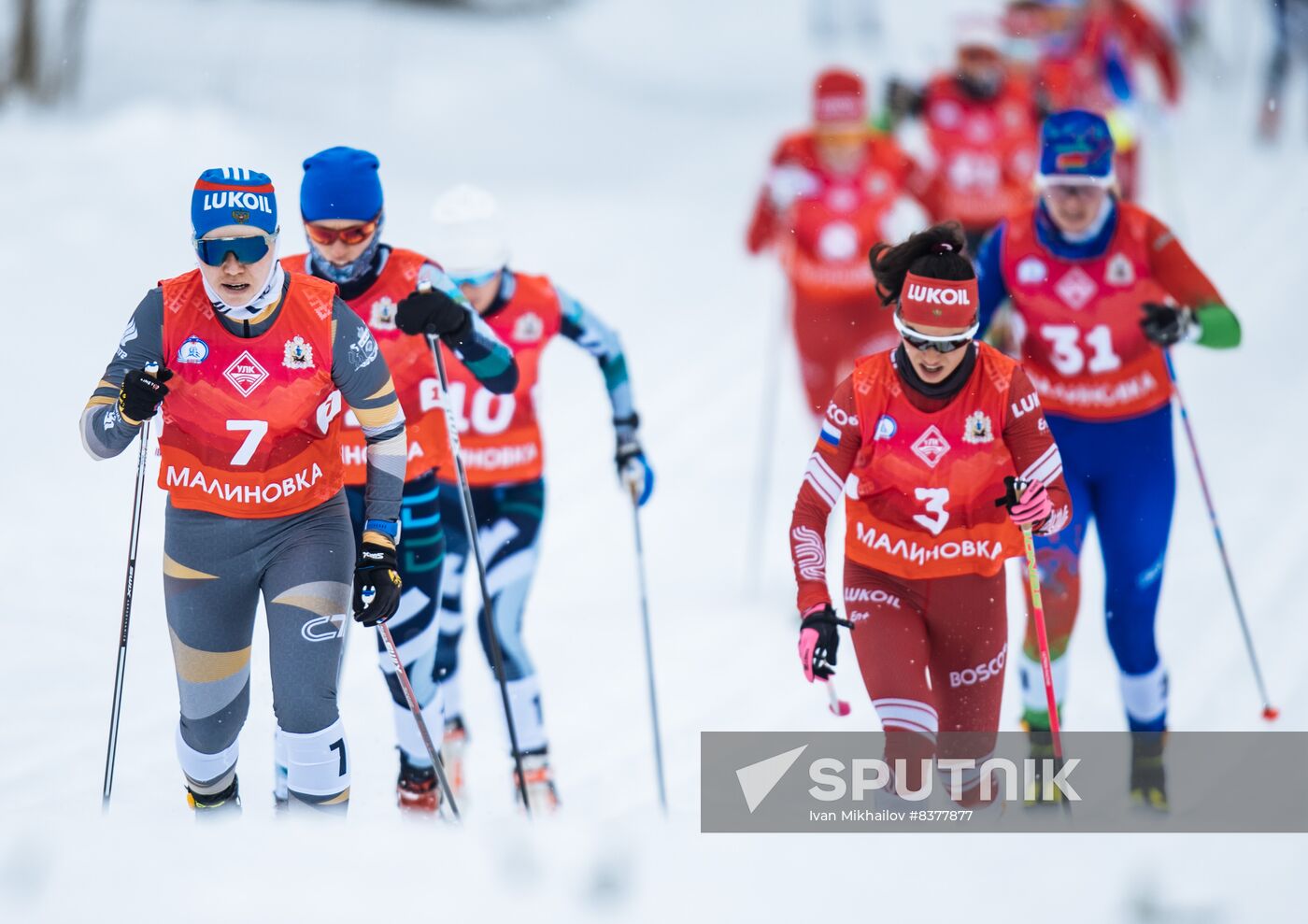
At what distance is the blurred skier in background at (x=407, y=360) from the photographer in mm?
5020

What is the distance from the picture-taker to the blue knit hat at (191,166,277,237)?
4270 millimetres

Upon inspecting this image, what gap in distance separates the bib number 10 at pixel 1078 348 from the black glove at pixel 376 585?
2.61m

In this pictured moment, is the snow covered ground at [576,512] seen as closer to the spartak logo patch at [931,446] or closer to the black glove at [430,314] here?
the spartak logo patch at [931,446]

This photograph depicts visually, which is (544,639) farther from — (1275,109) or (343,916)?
(1275,109)

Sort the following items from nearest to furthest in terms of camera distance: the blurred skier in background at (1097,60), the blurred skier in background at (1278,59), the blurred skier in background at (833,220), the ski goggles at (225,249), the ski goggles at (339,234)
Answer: the ski goggles at (225,249), the ski goggles at (339,234), the blurred skier in background at (833,220), the blurred skier in background at (1097,60), the blurred skier in background at (1278,59)

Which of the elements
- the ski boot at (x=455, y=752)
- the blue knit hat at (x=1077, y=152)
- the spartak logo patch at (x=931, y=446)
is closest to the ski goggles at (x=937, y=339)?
the spartak logo patch at (x=931, y=446)

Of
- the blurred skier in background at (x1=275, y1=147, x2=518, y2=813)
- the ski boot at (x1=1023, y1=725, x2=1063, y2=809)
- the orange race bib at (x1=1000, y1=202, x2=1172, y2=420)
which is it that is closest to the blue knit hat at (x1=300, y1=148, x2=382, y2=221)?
the blurred skier in background at (x1=275, y1=147, x2=518, y2=813)

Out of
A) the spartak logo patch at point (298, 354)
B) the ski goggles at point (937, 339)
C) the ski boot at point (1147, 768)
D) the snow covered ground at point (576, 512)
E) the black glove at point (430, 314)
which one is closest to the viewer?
the snow covered ground at point (576, 512)

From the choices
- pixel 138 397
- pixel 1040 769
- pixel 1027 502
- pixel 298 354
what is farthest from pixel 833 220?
pixel 138 397

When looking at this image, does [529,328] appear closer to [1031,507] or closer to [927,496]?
[927,496]

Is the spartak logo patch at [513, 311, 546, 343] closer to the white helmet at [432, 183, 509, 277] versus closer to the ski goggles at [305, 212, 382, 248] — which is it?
the white helmet at [432, 183, 509, 277]

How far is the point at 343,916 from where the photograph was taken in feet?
11.3

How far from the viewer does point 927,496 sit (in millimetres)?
4645

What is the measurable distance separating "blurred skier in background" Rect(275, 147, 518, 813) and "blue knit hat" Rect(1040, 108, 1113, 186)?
2.08 metres
